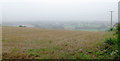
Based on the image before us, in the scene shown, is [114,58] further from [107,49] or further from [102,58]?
Answer: [107,49]

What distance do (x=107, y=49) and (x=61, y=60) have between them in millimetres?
1702

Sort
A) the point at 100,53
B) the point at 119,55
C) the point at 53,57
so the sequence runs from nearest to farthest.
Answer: the point at 119,55 → the point at 53,57 → the point at 100,53

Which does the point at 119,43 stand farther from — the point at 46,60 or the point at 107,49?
the point at 46,60

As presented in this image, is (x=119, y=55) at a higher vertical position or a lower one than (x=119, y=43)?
lower

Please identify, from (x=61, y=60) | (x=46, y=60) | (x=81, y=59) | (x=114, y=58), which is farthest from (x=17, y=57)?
(x=114, y=58)

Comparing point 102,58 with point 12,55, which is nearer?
point 102,58

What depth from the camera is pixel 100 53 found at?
13.5 feet

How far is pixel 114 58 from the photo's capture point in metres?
3.71

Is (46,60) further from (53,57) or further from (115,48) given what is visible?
(115,48)

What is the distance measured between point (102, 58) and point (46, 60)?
1593mm

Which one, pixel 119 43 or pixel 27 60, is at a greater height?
pixel 119 43

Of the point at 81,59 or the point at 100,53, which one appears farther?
the point at 100,53

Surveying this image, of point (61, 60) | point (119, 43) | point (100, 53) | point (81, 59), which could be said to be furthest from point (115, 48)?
point (61, 60)

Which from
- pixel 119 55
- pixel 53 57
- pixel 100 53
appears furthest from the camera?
pixel 100 53
